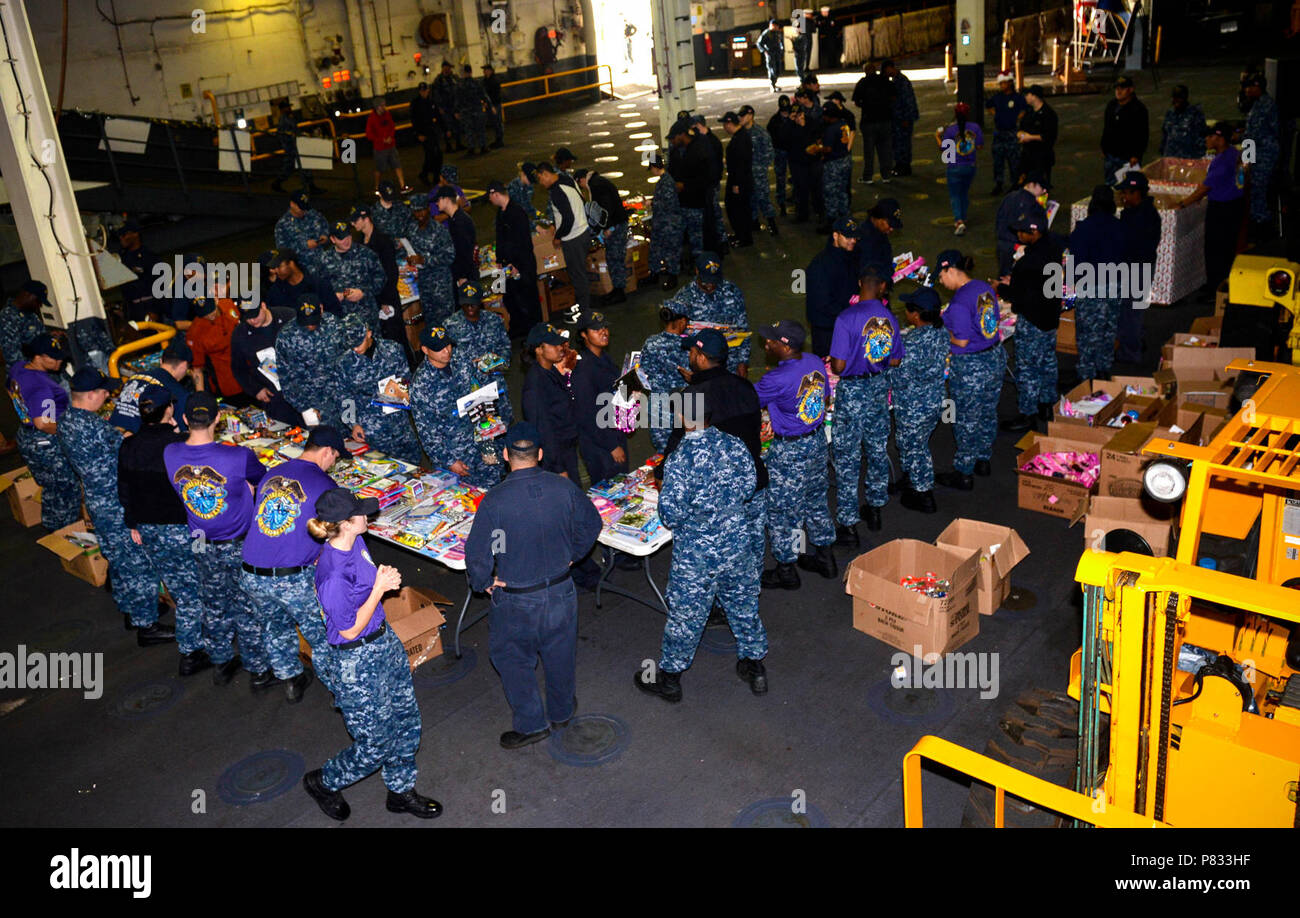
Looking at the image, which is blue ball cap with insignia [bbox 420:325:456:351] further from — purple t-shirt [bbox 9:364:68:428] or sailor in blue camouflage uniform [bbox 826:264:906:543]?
purple t-shirt [bbox 9:364:68:428]

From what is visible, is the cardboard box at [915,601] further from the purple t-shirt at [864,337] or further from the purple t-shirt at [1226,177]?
the purple t-shirt at [1226,177]

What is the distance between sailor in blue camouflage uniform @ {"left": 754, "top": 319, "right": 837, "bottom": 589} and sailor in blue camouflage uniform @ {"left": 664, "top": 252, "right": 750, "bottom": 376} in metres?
1.60

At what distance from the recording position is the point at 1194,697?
4223mm

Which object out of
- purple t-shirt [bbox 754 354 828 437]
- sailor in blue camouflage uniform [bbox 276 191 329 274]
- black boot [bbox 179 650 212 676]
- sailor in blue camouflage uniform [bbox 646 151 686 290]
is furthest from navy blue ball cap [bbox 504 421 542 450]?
sailor in blue camouflage uniform [bbox 646 151 686 290]

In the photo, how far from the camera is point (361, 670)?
17.3ft

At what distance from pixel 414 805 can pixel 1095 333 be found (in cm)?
713

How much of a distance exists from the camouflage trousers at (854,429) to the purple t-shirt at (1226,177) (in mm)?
5731

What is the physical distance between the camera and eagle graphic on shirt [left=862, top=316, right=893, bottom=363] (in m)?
7.45

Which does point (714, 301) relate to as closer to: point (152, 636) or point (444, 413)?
point (444, 413)

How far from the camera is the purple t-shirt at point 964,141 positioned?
1371 centimetres

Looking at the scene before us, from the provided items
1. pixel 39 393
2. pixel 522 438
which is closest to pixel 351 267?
pixel 39 393

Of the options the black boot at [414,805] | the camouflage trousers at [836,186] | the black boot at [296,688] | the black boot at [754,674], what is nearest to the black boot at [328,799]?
the black boot at [414,805]

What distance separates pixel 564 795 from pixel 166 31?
2166cm
